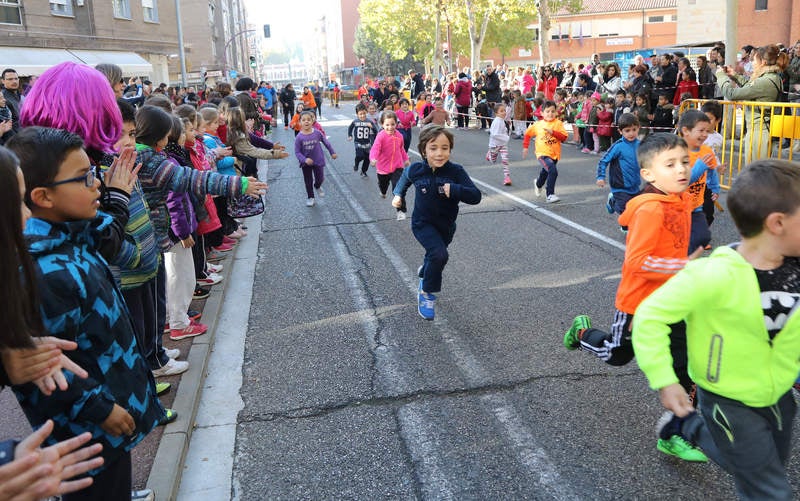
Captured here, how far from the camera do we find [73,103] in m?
3.25

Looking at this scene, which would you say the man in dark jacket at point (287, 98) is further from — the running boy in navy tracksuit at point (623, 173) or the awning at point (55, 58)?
the running boy in navy tracksuit at point (623, 173)

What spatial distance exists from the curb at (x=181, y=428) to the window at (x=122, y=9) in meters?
32.9

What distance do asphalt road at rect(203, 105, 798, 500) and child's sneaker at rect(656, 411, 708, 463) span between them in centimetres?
6

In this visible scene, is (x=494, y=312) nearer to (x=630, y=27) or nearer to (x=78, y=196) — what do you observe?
(x=78, y=196)

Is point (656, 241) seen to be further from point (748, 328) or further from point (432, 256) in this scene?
point (432, 256)

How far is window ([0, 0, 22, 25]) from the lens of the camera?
26.5 meters

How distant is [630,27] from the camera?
270 ft

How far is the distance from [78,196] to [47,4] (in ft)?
101

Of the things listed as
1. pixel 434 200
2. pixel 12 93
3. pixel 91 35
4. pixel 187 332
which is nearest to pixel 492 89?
pixel 91 35

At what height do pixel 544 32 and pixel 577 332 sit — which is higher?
pixel 544 32

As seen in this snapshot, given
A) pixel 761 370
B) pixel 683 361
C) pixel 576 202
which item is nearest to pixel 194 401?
pixel 683 361

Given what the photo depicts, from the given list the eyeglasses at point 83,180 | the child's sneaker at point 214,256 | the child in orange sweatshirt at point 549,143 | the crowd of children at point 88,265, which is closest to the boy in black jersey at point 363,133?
the child in orange sweatshirt at point 549,143

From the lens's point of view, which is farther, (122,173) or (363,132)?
(363,132)

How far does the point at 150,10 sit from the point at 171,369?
37.8 meters
